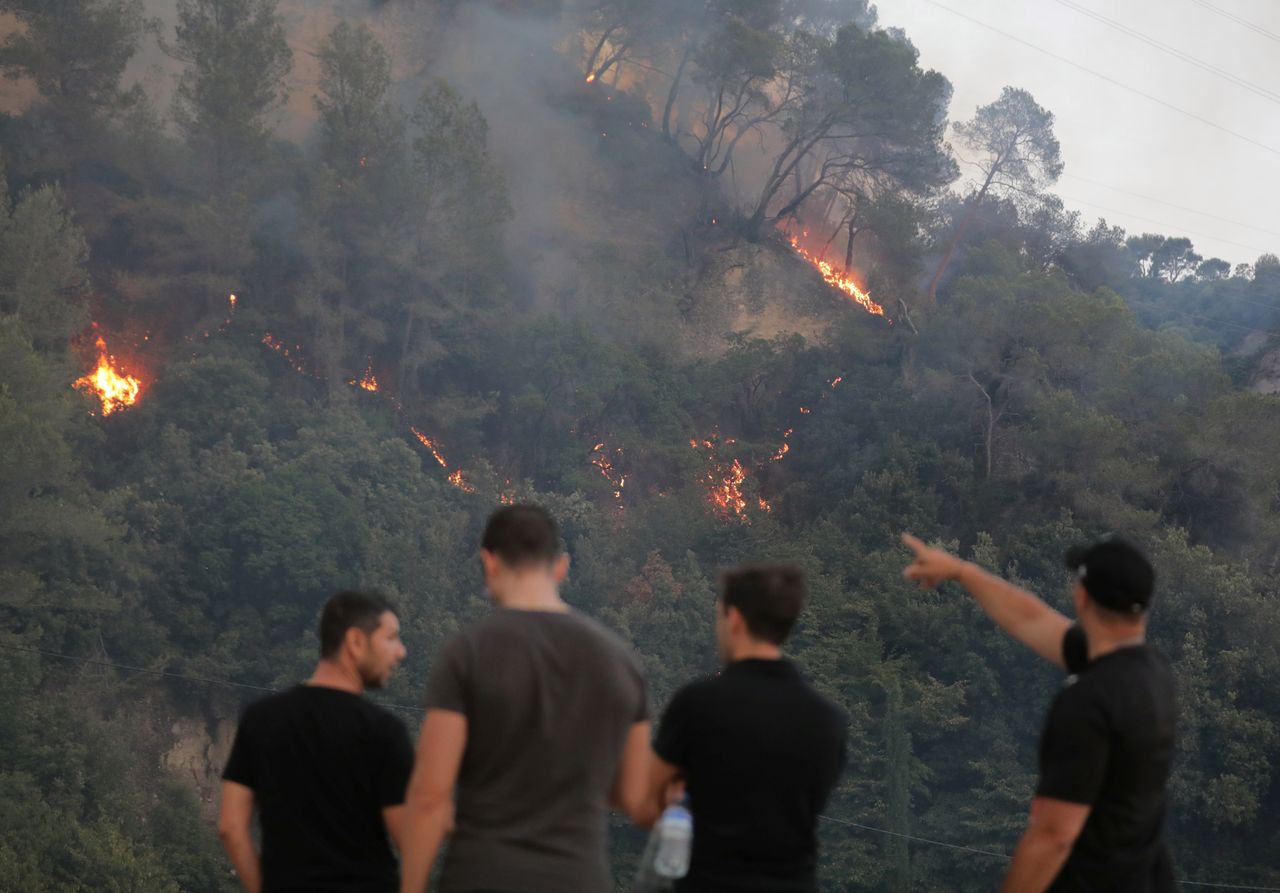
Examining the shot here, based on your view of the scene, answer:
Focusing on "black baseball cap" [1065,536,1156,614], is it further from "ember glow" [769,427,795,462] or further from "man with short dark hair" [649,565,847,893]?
"ember glow" [769,427,795,462]

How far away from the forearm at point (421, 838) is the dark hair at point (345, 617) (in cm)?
61

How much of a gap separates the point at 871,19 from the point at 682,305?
17.9 metres

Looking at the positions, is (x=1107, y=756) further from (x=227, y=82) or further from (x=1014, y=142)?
(x=1014, y=142)

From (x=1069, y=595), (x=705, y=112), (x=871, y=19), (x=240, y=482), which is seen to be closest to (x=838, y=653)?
(x=1069, y=595)

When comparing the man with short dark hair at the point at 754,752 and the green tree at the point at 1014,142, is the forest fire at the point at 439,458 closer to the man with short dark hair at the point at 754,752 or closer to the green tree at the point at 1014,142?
the green tree at the point at 1014,142

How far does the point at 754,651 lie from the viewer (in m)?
3.49

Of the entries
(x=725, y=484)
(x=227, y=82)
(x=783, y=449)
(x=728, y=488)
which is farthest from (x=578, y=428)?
(x=227, y=82)

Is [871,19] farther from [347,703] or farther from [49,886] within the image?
[347,703]

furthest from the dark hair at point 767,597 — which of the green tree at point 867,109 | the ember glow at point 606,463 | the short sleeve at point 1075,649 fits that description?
the green tree at point 867,109

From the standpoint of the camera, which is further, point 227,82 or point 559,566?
point 227,82

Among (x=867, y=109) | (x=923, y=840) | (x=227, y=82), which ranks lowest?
(x=923, y=840)

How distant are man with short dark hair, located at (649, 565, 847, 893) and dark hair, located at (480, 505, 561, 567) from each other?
19.3 inches

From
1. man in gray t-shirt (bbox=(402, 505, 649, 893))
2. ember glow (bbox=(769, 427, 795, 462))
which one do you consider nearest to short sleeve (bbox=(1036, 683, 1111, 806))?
man in gray t-shirt (bbox=(402, 505, 649, 893))

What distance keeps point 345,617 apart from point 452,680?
1.98 ft
